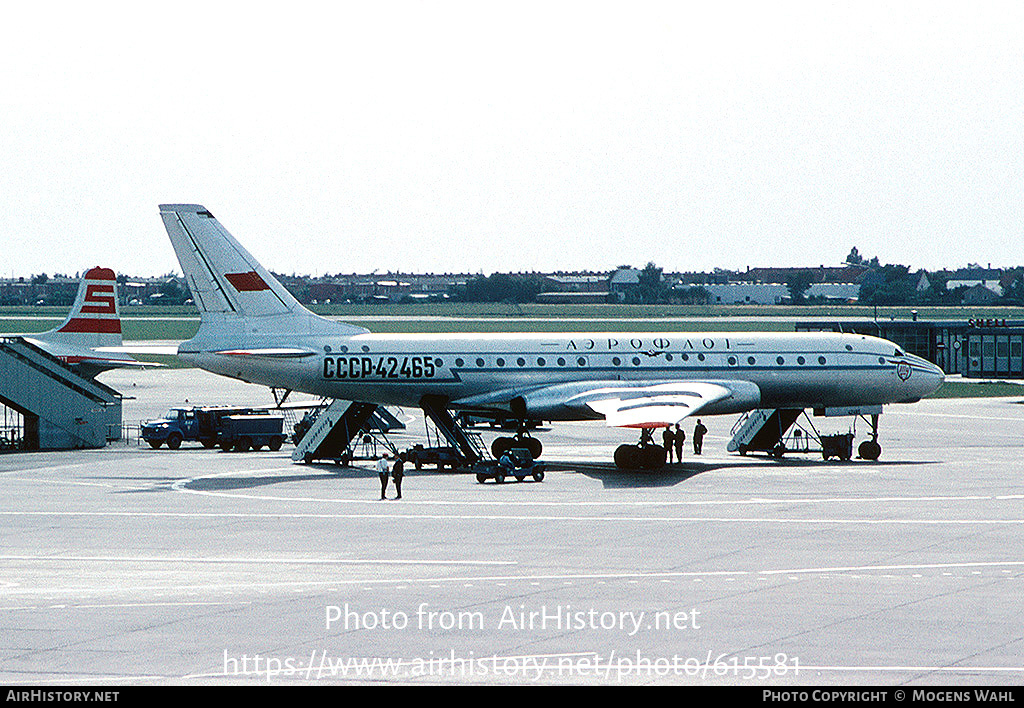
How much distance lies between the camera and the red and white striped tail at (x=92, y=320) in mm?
75625

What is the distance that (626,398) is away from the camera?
51.6m

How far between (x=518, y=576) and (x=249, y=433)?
34988 mm

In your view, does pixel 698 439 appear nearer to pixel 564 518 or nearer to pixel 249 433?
pixel 249 433

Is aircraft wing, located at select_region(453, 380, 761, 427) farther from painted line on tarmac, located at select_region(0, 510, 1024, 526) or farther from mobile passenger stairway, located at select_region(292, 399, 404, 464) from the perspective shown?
painted line on tarmac, located at select_region(0, 510, 1024, 526)

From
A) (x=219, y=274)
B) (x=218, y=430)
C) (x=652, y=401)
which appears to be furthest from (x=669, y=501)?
(x=218, y=430)

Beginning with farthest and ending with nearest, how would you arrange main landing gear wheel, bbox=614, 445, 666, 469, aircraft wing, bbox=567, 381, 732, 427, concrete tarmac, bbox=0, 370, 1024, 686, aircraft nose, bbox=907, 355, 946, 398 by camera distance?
aircraft nose, bbox=907, 355, 946, 398 < main landing gear wheel, bbox=614, 445, 666, 469 < aircraft wing, bbox=567, 381, 732, 427 < concrete tarmac, bbox=0, 370, 1024, 686

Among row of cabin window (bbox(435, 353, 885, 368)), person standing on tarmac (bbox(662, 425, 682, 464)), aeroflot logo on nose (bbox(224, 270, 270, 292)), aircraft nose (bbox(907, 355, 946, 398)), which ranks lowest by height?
person standing on tarmac (bbox(662, 425, 682, 464))

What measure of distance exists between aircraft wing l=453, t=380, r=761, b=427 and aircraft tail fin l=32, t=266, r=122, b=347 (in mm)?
30519

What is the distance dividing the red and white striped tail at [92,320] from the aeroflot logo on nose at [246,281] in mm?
26200

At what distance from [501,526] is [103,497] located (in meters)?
13.9

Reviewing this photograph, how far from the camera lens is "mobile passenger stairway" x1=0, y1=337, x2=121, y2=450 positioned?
196 feet

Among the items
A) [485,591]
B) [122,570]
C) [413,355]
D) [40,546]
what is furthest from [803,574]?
[413,355]

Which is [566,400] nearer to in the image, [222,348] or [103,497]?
[222,348]

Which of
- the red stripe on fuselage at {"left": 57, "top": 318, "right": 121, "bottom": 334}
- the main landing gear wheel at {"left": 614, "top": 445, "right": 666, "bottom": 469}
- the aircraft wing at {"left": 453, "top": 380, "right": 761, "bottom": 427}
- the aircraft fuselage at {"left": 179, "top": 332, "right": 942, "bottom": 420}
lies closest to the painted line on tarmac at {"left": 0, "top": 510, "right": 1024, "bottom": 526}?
the aircraft wing at {"left": 453, "top": 380, "right": 761, "bottom": 427}
